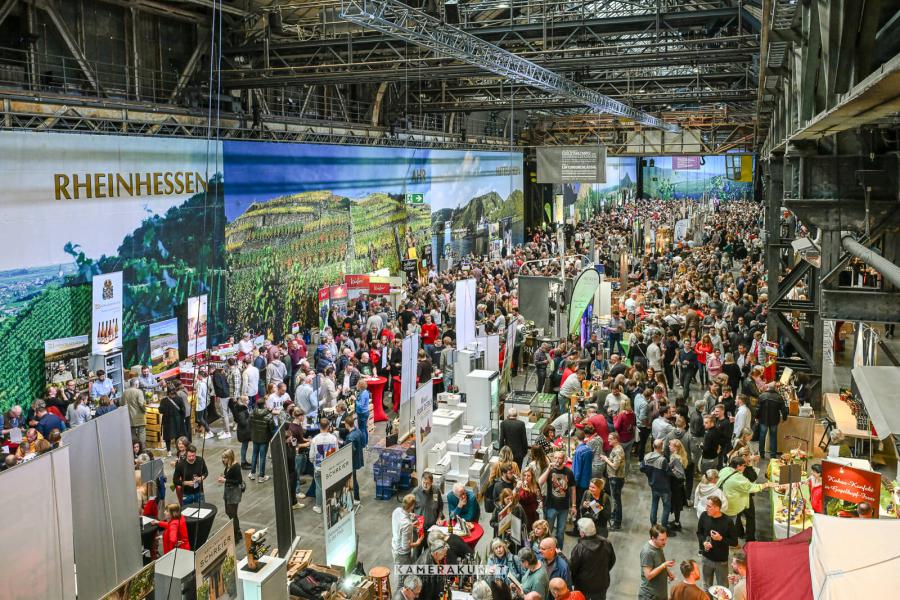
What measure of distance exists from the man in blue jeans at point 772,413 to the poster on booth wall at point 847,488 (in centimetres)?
341

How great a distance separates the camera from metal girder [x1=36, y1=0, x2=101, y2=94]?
13.8m

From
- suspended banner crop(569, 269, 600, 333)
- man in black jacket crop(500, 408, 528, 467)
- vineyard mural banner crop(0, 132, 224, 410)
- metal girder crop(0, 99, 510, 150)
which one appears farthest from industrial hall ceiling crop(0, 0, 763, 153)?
man in black jacket crop(500, 408, 528, 467)

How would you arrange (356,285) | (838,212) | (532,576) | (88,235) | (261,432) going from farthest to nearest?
(356,285)
(88,235)
(261,432)
(838,212)
(532,576)

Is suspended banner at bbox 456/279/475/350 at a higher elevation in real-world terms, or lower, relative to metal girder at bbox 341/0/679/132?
lower

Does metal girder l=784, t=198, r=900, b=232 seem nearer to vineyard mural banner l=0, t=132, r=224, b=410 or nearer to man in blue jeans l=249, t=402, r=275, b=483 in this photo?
man in blue jeans l=249, t=402, r=275, b=483

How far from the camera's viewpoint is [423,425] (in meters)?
9.71

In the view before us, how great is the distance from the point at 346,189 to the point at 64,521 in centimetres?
1581

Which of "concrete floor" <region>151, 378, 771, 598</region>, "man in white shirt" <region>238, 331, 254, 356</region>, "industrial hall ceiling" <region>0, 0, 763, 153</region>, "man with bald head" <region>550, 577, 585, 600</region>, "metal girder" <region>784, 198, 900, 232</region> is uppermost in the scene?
"industrial hall ceiling" <region>0, 0, 763, 153</region>

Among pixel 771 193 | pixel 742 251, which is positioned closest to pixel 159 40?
pixel 771 193

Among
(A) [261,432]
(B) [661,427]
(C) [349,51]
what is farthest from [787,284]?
(C) [349,51]

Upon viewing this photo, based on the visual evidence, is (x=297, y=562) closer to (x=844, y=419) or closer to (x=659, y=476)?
(x=659, y=476)

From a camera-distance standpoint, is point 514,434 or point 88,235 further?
point 88,235

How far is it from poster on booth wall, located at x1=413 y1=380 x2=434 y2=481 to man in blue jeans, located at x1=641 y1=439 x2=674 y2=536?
2.66 m

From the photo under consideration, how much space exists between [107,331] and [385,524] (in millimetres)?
6909
